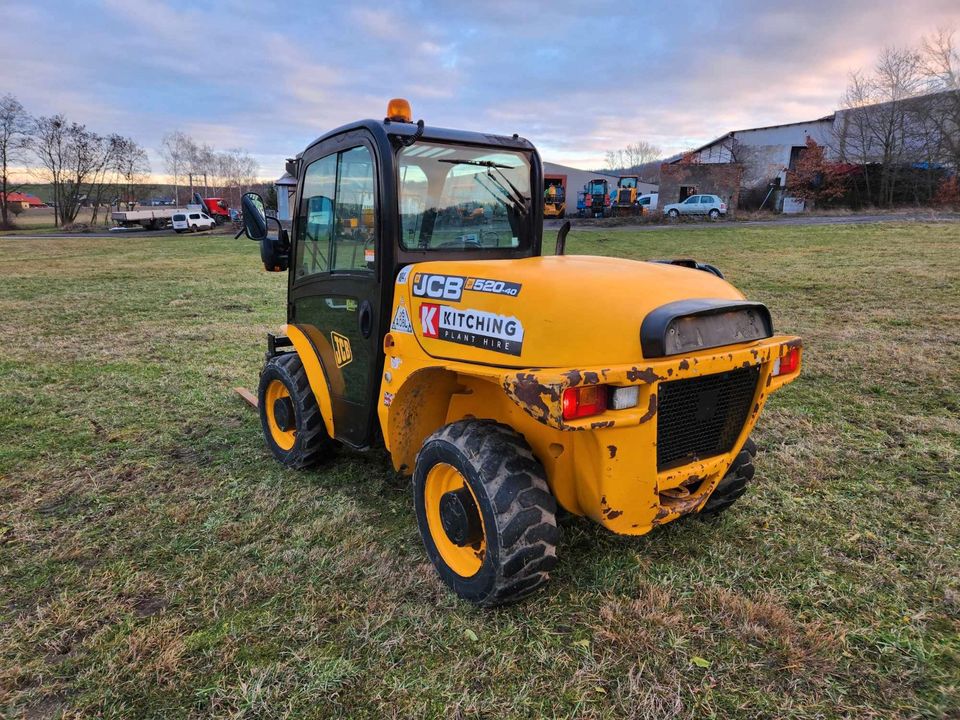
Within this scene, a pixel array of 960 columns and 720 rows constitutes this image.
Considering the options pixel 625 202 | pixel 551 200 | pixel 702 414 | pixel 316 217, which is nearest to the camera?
pixel 702 414

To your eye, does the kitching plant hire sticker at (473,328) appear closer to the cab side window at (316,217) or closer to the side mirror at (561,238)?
the side mirror at (561,238)

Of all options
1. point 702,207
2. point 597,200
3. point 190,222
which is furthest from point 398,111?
point 190,222

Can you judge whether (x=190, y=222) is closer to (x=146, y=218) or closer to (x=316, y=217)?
(x=146, y=218)

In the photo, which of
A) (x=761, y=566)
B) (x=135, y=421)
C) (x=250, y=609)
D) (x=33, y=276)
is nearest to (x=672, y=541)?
(x=761, y=566)

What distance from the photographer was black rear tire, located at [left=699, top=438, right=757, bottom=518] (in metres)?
3.36

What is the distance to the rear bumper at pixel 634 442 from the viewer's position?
232 centimetres

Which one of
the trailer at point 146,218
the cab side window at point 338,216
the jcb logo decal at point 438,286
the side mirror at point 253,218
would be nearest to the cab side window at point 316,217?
the cab side window at point 338,216

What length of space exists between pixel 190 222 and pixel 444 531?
40.1 m

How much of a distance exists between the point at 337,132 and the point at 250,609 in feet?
8.50

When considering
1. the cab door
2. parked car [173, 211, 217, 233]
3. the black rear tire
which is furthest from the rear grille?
parked car [173, 211, 217, 233]

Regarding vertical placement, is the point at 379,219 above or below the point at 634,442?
above

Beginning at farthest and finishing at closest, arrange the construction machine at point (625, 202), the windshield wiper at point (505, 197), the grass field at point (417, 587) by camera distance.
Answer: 1. the construction machine at point (625, 202)
2. the windshield wiper at point (505, 197)
3. the grass field at point (417, 587)

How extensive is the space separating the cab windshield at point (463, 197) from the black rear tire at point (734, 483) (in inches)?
68.5

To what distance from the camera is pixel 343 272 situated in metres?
3.67
